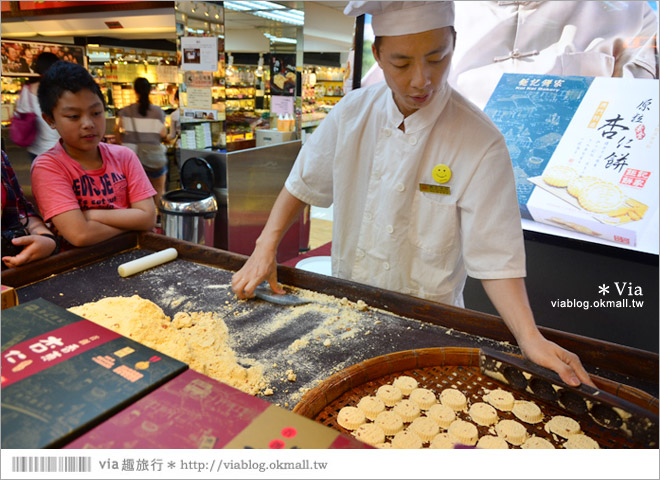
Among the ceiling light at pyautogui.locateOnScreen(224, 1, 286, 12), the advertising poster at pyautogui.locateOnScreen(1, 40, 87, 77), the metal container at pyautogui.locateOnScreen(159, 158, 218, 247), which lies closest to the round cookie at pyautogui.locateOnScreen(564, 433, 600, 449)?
the metal container at pyautogui.locateOnScreen(159, 158, 218, 247)

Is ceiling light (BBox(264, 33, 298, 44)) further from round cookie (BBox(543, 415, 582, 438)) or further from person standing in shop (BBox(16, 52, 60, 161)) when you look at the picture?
round cookie (BBox(543, 415, 582, 438))

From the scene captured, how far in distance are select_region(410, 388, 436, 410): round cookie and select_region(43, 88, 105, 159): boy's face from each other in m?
1.60

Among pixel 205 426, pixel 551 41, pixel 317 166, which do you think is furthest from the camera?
pixel 551 41

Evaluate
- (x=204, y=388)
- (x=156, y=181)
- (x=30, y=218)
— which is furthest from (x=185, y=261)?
(x=156, y=181)

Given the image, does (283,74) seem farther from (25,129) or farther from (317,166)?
(317,166)

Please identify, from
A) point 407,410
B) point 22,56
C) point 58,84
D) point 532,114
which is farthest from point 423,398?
point 22,56

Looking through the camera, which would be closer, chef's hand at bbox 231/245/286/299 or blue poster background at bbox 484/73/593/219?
chef's hand at bbox 231/245/286/299

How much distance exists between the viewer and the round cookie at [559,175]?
2.75 metres

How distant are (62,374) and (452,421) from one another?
27.9 inches

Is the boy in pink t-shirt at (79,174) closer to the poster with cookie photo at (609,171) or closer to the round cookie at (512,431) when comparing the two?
the round cookie at (512,431)

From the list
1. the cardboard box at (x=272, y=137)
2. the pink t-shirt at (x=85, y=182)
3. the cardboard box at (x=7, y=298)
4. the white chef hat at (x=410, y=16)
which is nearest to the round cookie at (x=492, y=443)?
the cardboard box at (x=7, y=298)

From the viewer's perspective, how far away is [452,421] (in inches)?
36.2

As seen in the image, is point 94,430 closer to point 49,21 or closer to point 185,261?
point 185,261

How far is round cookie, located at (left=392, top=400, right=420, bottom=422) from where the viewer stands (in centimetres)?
92
